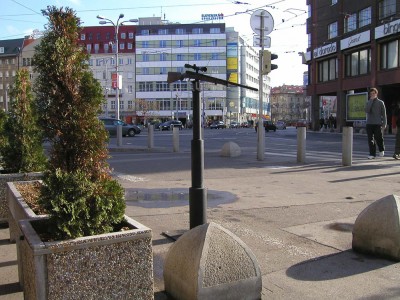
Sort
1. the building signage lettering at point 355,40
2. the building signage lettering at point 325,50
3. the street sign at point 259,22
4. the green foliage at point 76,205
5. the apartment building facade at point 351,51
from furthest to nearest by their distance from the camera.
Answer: the building signage lettering at point 325,50 → the building signage lettering at point 355,40 → the apartment building facade at point 351,51 → the street sign at point 259,22 → the green foliage at point 76,205

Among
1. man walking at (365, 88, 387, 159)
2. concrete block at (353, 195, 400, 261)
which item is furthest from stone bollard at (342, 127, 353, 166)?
concrete block at (353, 195, 400, 261)

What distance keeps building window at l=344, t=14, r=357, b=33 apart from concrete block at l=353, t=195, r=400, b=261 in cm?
4150

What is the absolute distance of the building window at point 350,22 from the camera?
4252 cm

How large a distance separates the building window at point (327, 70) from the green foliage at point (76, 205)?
46.5 meters

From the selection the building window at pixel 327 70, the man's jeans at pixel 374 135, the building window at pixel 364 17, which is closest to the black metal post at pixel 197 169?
the man's jeans at pixel 374 135

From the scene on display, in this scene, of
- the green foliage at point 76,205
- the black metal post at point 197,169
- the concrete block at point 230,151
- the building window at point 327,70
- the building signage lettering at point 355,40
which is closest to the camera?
the green foliage at point 76,205

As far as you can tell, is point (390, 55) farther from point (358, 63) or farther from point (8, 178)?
point (8, 178)

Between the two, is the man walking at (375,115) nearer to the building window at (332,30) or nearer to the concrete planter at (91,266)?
the concrete planter at (91,266)

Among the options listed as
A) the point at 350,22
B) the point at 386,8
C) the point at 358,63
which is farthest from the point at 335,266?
the point at 350,22

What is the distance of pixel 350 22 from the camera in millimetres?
43438

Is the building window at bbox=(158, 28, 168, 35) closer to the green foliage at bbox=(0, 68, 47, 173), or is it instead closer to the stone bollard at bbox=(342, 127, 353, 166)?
the stone bollard at bbox=(342, 127, 353, 166)

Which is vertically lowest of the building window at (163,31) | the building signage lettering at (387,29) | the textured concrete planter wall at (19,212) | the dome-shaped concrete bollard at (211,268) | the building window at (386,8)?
the dome-shaped concrete bollard at (211,268)

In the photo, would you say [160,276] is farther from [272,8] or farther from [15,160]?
[272,8]

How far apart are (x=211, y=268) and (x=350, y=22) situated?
4446 centimetres
